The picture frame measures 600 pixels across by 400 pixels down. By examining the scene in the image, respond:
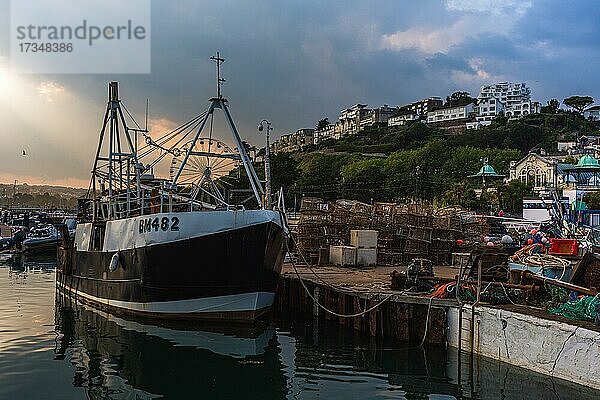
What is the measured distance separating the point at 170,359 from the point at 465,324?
25.1 ft

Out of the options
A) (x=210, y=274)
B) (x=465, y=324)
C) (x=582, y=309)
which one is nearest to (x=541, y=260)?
(x=465, y=324)

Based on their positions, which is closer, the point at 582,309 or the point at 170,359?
the point at 582,309

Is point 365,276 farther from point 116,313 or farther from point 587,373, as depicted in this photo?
point 587,373

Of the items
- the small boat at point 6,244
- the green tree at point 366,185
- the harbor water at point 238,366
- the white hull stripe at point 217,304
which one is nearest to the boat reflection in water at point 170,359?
the harbor water at point 238,366

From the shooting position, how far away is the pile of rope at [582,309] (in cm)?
1286

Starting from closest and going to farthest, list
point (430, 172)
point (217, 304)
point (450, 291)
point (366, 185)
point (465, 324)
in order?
point (465, 324), point (450, 291), point (217, 304), point (366, 185), point (430, 172)

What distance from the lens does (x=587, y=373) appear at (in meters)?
12.1

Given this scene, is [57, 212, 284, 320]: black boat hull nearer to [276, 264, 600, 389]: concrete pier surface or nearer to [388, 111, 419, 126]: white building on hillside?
[276, 264, 600, 389]: concrete pier surface

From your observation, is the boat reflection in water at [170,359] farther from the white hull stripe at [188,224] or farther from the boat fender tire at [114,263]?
the white hull stripe at [188,224]

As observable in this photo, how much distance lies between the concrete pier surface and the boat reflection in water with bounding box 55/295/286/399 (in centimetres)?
257

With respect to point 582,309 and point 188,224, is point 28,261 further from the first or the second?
point 582,309

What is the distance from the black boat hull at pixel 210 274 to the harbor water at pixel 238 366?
0.61m

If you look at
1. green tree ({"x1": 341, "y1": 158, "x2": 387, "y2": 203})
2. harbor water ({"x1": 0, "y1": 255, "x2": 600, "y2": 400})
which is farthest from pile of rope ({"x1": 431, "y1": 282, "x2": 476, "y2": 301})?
green tree ({"x1": 341, "y1": 158, "x2": 387, "y2": 203})

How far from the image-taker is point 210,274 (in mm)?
19297
